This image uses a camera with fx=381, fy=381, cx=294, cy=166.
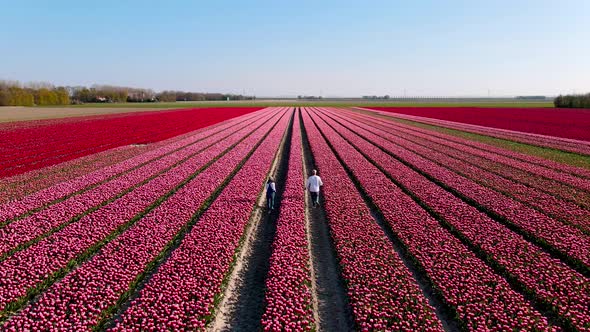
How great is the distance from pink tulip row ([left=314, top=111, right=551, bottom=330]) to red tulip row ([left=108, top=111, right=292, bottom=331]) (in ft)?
18.3

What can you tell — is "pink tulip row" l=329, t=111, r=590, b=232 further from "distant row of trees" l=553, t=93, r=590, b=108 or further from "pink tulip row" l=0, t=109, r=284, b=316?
"distant row of trees" l=553, t=93, r=590, b=108

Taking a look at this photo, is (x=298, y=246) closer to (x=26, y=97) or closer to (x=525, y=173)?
(x=525, y=173)

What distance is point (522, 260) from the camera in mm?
11000

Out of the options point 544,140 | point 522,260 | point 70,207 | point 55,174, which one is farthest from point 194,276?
point 544,140

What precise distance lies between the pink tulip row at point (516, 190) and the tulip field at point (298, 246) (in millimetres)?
115

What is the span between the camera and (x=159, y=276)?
977 centimetres

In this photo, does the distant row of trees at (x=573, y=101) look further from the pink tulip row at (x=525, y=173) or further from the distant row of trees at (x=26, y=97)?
the distant row of trees at (x=26, y=97)

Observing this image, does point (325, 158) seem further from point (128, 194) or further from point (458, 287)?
point (458, 287)

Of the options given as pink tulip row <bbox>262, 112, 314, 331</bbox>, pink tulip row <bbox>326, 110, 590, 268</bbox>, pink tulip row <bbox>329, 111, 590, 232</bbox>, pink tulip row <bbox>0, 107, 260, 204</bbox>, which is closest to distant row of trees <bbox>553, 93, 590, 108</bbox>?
pink tulip row <bbox>329, 111, 590, 232</bbox>

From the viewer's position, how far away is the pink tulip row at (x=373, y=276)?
26.8 feet

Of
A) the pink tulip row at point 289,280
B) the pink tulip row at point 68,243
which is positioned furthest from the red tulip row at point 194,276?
the pink tulip row at point 68,243

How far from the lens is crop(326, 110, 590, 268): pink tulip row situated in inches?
467

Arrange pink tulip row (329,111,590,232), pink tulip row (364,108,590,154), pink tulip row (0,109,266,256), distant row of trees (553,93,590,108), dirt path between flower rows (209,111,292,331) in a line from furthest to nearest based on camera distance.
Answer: distant row of trees (553,93,590,108) → pink tulip row (364,108,590,154) → pink tulip row (329,111,590,232) → pink tulip row (0,109,266,256) → dirt path between flower rows (209,111,292,331)

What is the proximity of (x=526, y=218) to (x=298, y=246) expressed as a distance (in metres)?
9.07
